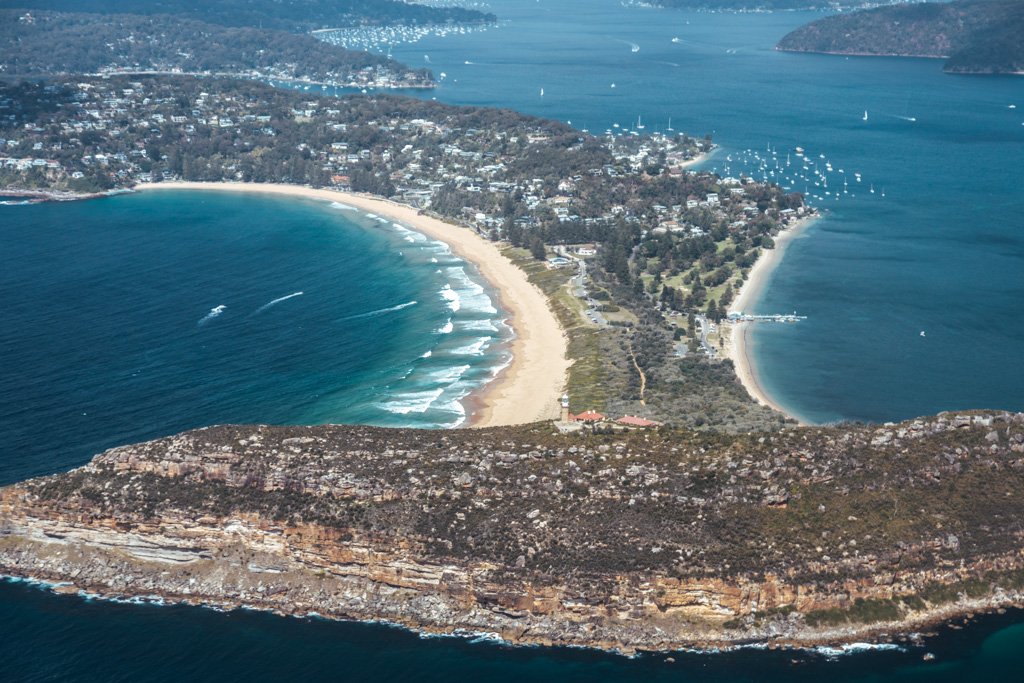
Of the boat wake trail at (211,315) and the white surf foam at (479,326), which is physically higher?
the boat wake trail at (211,315)

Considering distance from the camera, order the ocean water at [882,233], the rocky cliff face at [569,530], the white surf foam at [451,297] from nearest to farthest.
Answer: the rocky cliff face at [569,530]
the ocean water at [882,233]
the white surf foam at [451,297]

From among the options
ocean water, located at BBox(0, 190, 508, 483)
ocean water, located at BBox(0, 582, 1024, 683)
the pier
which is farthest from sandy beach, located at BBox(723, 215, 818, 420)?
ocean water, located at BBox(0, 582, 1024, 683)

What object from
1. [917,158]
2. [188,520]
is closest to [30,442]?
[188,520]

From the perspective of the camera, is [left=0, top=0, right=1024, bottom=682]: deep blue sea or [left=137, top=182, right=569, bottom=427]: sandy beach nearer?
[left=0, top=0, right=1024, bottom=682]: deep blue sea

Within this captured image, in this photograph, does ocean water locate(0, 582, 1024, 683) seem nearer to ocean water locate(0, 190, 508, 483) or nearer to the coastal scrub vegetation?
ocean water locate(0, 190, 508, 483)

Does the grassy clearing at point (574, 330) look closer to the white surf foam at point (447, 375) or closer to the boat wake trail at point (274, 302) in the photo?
the white surf foam at point (447, 375)

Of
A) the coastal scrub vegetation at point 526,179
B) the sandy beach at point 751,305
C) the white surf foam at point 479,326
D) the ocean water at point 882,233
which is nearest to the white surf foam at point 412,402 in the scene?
the coastal scrub vegetation at point 526,179

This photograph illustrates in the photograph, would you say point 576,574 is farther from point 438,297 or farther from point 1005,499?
point 438,297
